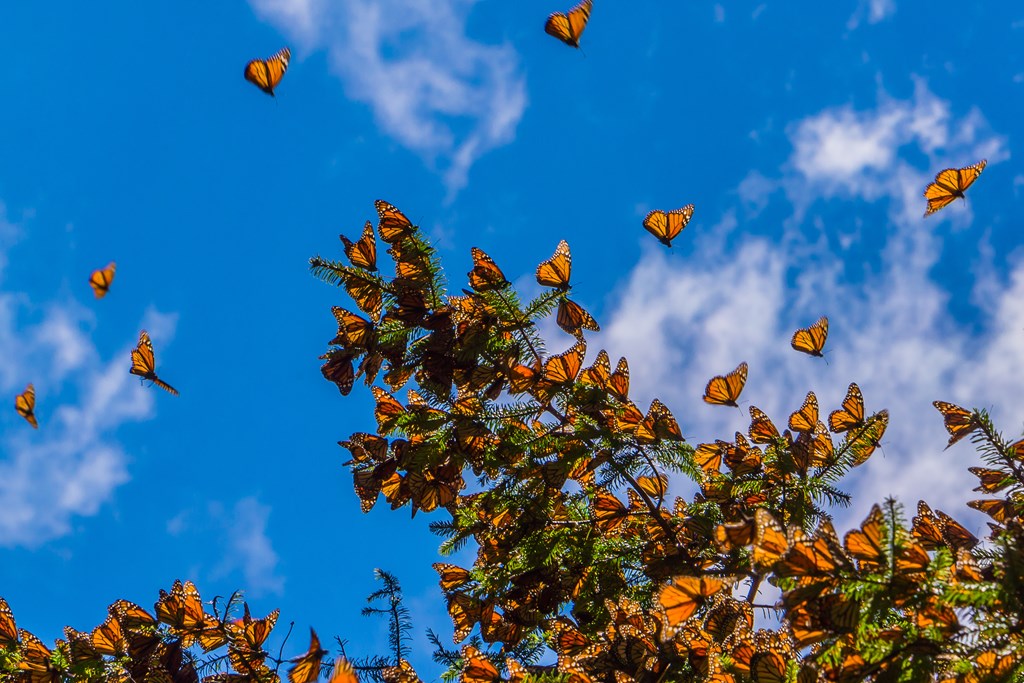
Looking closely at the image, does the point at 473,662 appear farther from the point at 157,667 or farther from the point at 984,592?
the point at 984,592

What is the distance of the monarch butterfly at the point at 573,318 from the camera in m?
2.44

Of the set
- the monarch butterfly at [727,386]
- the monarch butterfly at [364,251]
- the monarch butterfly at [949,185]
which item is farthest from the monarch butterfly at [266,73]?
the monarch butterfly at [949,185]

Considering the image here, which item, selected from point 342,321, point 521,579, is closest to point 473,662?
point 521,579

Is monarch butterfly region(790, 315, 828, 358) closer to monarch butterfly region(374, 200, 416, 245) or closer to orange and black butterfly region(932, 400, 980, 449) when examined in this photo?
orange and black butterfly region(932, 400, 980, 449)

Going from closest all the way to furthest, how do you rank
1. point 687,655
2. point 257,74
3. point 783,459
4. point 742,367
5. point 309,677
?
point 309,677
point 687,655
point 783,459
point 742,367
point 257,74

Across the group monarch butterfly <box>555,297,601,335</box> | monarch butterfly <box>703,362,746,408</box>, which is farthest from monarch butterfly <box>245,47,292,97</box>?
monarch butterfly <box>703,362,746,408</box>

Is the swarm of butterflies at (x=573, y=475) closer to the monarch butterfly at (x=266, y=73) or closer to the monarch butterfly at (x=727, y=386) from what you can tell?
the monarch butterfly at (x=727, y=386)

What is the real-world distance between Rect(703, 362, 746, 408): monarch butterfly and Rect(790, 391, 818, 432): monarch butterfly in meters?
0.21

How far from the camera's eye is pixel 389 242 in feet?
7.77

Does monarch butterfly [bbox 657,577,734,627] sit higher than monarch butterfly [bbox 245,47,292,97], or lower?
lower

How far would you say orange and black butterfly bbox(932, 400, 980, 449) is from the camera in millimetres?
2523

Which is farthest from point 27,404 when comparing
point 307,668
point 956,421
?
point 956,421

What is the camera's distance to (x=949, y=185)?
3070 mm

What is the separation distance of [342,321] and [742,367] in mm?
1416
